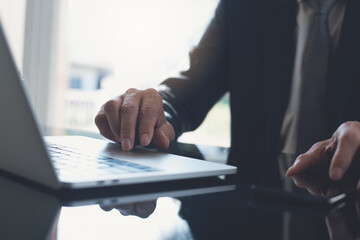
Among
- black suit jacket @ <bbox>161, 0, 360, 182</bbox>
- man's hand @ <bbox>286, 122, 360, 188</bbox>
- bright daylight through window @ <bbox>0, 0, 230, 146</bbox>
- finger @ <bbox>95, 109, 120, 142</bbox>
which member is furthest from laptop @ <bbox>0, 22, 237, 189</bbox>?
bright daylight through window @ <bbox>0, 0, 230, 146</bbox>

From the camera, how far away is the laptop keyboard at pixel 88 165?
0.39 meters

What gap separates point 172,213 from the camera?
34 centimetres

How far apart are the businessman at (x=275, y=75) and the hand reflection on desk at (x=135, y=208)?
42 centimetres

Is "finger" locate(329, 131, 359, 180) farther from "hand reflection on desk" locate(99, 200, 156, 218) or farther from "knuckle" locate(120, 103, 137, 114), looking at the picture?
"knuckle" locate(120, 103, 137, 114)

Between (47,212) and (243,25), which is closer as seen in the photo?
(47,212)

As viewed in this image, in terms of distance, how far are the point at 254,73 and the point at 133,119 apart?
0.83 metres

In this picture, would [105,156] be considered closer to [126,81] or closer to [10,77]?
[10,77]

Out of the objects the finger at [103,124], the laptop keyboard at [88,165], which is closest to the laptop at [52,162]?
the laptop keyboard at [88,165]

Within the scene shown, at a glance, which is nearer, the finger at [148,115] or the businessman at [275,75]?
the finger at [148,115]

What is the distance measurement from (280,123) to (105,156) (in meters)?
0.87

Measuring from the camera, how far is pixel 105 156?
0.51m

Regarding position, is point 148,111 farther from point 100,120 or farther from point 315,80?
point 315,80

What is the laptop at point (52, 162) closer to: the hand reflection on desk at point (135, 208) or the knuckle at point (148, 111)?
the hand reflection on desk at point (135, 208)

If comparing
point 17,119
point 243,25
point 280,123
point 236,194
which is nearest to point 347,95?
point 280,123
